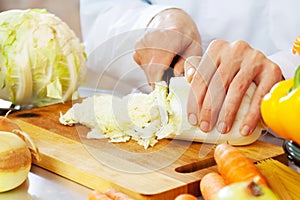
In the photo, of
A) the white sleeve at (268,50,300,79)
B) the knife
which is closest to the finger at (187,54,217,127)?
the knife

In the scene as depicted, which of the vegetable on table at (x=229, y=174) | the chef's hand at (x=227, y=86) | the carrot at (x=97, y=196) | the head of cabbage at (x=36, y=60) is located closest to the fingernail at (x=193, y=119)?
the chef's hand at (x=227, y=86)

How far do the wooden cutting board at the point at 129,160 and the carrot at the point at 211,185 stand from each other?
65 mm

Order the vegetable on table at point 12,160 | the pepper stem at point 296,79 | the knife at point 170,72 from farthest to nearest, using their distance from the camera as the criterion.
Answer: the knife at point 170,72 → the vegetable on table at point 12,160 → the pepper stem at point 296,79

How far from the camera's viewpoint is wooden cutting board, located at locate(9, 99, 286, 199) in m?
1.12

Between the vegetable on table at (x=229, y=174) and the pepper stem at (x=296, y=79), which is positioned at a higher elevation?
the pepper stem at (x=296, y=79)

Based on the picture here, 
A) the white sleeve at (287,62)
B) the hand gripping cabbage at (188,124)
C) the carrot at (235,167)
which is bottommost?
the hand gripping cabbage at (188,124)

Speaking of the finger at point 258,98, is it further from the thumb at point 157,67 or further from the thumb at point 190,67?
the thumb at point 157,67

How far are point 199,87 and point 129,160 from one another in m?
0.23

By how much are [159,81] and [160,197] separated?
1.49ft

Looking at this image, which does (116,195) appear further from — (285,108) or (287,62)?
(287,62)

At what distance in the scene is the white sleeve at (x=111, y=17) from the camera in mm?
1861

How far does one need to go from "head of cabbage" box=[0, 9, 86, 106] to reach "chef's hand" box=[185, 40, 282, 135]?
1.67 ft

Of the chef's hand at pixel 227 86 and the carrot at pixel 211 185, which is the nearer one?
the carrot at pixel 211 185

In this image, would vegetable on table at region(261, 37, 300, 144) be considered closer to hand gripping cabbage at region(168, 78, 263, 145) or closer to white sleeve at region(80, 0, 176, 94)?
hand gripping cabbage at region(168, 78, 263, 145)
